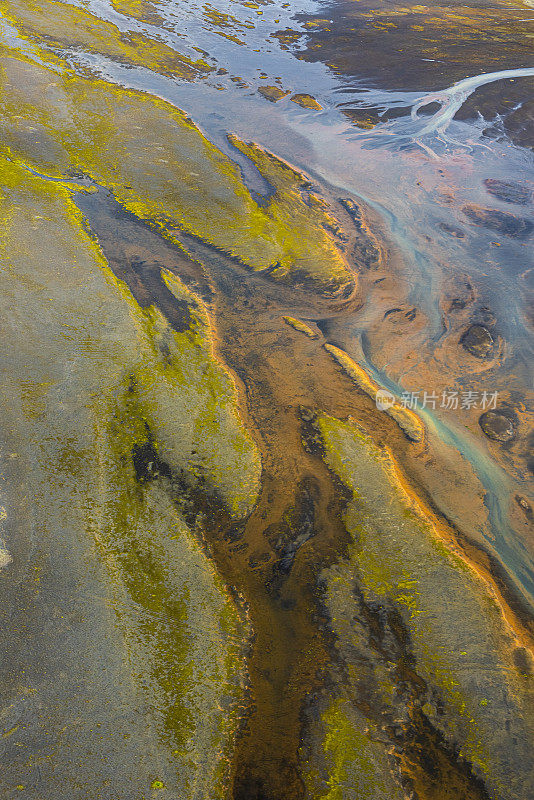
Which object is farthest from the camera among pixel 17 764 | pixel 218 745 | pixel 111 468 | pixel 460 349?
pixel 460 349

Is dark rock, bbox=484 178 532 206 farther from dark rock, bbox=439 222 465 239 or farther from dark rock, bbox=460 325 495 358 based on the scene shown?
dark rock, bbox=460 325 495 358

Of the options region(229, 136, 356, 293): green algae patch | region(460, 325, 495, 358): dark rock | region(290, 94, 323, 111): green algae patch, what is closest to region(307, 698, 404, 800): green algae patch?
region(460, 325, 495, 358): dark rock

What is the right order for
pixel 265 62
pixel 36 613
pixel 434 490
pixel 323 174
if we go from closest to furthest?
pixel 36 613
pixel 434 490
pixel 323 174
pixel 265 62

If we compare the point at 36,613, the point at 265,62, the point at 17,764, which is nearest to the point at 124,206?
the point at 36,613

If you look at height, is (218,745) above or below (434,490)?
below

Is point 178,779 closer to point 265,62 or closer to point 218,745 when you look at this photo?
point 218,745
